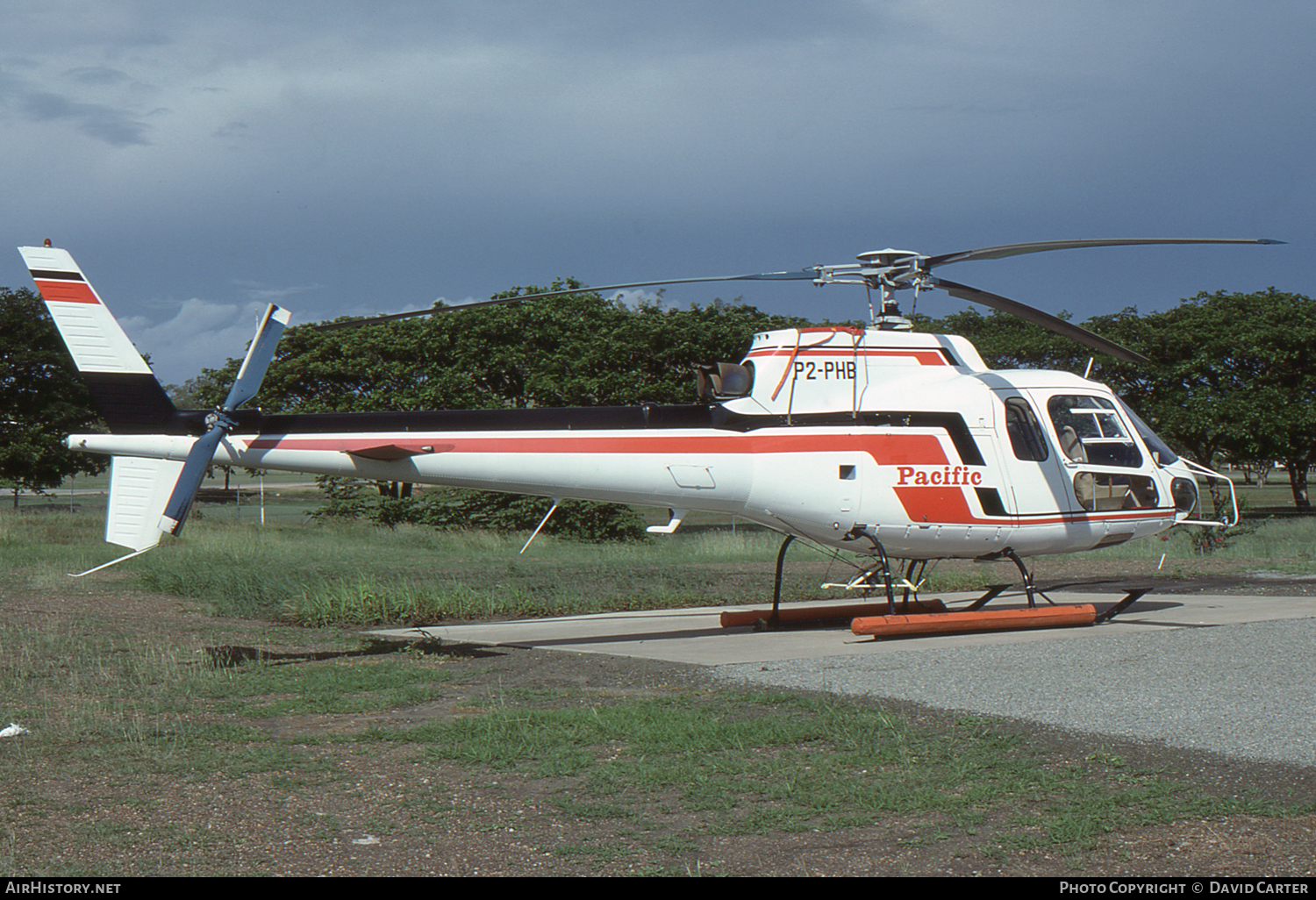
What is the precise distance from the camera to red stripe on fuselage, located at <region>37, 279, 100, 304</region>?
10.7 meters

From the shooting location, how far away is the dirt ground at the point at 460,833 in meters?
4.88

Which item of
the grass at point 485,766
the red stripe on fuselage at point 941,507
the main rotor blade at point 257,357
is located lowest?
the grass at point 485,766

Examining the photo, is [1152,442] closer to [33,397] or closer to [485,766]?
[485,766]

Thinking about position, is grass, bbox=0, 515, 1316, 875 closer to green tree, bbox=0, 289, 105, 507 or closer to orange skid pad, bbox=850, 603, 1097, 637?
orange skid pad, bbox=850, 603, 1097, 637

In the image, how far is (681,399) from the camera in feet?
106

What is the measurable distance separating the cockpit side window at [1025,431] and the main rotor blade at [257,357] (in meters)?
8.44

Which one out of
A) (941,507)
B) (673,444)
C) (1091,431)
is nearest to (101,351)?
(673,444)

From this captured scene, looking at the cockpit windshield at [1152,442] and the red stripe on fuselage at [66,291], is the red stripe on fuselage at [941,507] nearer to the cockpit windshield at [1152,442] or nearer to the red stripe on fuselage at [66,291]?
the cockpit windshield at [1152,442]

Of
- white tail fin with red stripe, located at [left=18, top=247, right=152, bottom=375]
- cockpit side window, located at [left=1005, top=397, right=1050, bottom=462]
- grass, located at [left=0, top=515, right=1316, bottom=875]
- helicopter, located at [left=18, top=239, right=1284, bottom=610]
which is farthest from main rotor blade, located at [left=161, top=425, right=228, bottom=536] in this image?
cockpit side window, located at [left=1005, top=397, right=1050, bottom=462]

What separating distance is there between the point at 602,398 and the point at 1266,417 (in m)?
22.4

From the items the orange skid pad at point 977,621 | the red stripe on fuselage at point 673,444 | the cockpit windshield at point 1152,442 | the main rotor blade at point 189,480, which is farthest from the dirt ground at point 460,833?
the cockpit windshield at point 1152,442

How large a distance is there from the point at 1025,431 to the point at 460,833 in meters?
9.53

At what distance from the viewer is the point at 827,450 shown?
1235 centimetres
